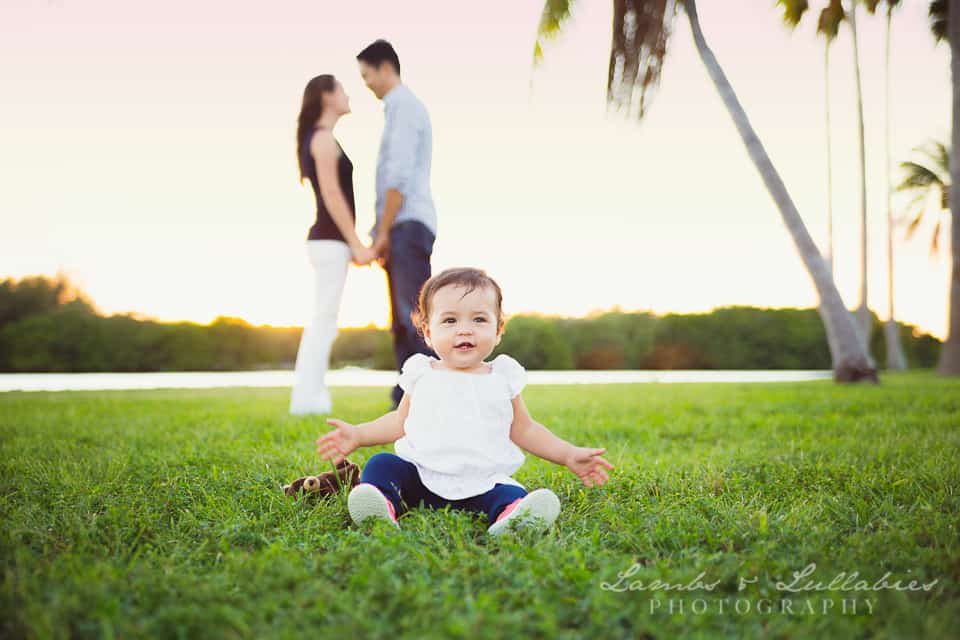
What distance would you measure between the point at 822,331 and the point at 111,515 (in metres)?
20.4

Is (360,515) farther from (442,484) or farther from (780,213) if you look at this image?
(780,213)

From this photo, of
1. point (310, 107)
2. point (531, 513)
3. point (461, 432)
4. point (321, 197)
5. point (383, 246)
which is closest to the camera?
point (531, 513)

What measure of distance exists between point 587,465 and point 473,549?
67 cm

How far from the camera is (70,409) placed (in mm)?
6285

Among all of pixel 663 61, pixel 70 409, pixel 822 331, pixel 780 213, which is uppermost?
pixel 663 61

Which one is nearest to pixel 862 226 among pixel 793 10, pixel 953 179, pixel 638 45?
pixel 953 179

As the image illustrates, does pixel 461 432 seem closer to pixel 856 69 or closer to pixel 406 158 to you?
pixel 406 158

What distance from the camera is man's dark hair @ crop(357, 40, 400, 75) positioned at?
4844 millimetres

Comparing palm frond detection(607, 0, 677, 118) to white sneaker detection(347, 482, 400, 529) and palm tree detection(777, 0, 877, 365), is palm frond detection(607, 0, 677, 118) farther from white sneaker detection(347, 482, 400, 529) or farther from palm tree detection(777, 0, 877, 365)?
white sneaker detection(347, 482, 400, 529)

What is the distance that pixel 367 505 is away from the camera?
6.73ft

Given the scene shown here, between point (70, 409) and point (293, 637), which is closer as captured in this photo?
point (293, 637)

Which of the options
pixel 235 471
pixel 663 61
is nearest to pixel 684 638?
pixel 235 471

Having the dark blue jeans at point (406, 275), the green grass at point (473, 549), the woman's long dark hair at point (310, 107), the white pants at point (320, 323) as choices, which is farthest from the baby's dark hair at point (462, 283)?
the woman's long dark hair at point (310, 107)

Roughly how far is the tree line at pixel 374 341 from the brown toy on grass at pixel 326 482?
13763mm
